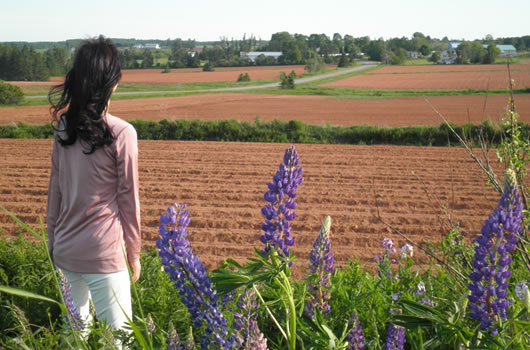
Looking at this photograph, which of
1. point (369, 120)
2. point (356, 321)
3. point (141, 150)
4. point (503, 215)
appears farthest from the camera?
point (369, 120)

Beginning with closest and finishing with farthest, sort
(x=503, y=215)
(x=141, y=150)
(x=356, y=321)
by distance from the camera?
(x=503, y=215), (x=356, y=321), (x=141, y=150)

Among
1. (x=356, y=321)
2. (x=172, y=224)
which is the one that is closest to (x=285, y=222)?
(x=172, y=224)

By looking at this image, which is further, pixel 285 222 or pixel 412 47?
pixel 412 47

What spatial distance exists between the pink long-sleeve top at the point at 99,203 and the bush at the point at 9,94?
4484 centimetres

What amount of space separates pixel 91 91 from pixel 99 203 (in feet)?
2.01

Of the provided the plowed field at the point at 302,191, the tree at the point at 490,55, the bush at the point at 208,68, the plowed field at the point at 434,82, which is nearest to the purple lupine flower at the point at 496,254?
the plowed field at the point at 302,191

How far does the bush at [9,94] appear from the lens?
42.0 metres

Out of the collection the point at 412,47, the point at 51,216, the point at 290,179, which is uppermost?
the point at 412,47

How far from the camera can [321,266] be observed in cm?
165

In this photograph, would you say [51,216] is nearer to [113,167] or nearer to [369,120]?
[113,167]

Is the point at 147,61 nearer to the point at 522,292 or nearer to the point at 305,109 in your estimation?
the point at 305,109

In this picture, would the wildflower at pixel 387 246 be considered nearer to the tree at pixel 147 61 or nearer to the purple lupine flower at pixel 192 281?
the purple lupine flower at pixel 192 281

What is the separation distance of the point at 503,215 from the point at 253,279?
66 cm

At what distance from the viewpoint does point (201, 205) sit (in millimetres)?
11102
